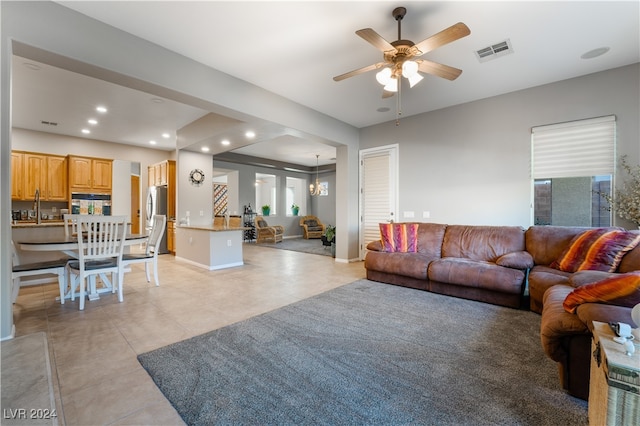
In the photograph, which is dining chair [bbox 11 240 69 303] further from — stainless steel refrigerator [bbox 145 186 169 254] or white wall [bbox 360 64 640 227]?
white wall [bbox 360 64 640 227]

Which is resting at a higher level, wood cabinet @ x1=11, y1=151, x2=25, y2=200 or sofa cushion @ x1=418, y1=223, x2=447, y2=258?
wood cabinet @ x1=11, y1=151, x2=25, y2=200

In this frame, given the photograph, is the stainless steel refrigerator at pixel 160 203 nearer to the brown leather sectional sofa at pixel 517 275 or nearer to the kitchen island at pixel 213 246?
the kitchen island at pixel 213 246

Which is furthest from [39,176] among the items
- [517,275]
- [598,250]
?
[598,250]

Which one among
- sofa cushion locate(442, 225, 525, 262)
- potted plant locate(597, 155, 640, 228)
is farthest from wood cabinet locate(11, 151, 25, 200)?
potted plant locate(597, 155, 640, 228)

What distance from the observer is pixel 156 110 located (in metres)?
5.04

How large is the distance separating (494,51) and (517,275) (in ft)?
8.54

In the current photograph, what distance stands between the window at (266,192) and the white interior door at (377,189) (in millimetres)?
5899

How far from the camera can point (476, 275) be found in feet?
10.7

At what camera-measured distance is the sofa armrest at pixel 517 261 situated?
10.4 feet

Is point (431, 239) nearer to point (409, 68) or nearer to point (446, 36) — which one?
point (409, 68)

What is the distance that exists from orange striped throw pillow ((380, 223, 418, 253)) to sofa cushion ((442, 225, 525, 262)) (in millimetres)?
460

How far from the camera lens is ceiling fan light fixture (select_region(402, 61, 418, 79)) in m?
2.43

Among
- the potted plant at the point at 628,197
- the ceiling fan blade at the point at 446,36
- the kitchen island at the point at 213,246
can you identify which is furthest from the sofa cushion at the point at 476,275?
the kitchen island at the point at 213,246

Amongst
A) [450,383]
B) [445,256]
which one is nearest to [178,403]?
[450,383]
